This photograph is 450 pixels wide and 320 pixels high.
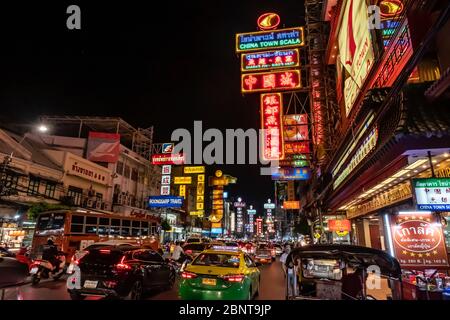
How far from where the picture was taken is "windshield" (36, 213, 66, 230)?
17531 mm

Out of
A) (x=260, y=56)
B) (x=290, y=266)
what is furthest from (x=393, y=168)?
(x=260, y=56)

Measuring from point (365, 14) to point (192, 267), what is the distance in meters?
12.9

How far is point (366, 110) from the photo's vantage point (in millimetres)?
10867

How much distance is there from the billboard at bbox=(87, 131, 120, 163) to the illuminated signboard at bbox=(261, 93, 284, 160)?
2345 centimetres

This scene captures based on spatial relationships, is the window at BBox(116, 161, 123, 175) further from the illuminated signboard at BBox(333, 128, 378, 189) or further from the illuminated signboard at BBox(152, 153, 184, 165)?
the illuminated signboard at BBox(333, 128, 378, 189)

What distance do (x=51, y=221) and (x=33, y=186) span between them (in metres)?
11.0

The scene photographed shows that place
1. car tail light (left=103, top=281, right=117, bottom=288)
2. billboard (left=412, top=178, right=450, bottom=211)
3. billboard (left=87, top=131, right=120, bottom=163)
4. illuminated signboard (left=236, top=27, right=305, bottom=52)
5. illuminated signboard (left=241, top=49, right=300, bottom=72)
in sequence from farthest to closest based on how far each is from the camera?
billboard (left=87, top=131, right=120, bottom=163), illuminated signboard (left=236, top=27, right=305, bottom=52), illuminated signboard (left=241, top=49, right=300, bottom=72), car tail light (left=103, top=281, right=117, bottom=288), billboard (left=412, top=178, right=450, bottom=211)

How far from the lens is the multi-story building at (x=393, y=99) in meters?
7.21

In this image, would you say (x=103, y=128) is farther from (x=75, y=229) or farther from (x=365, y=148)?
(x=365, y=148)

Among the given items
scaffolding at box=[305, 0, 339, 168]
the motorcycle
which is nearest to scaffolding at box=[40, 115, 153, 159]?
scaffolding at box=[305, 0, 339, 168]

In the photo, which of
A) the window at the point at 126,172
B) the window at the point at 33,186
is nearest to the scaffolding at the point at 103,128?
the window at the point at 126,172

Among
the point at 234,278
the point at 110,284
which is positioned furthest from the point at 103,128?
the point at 234,278
